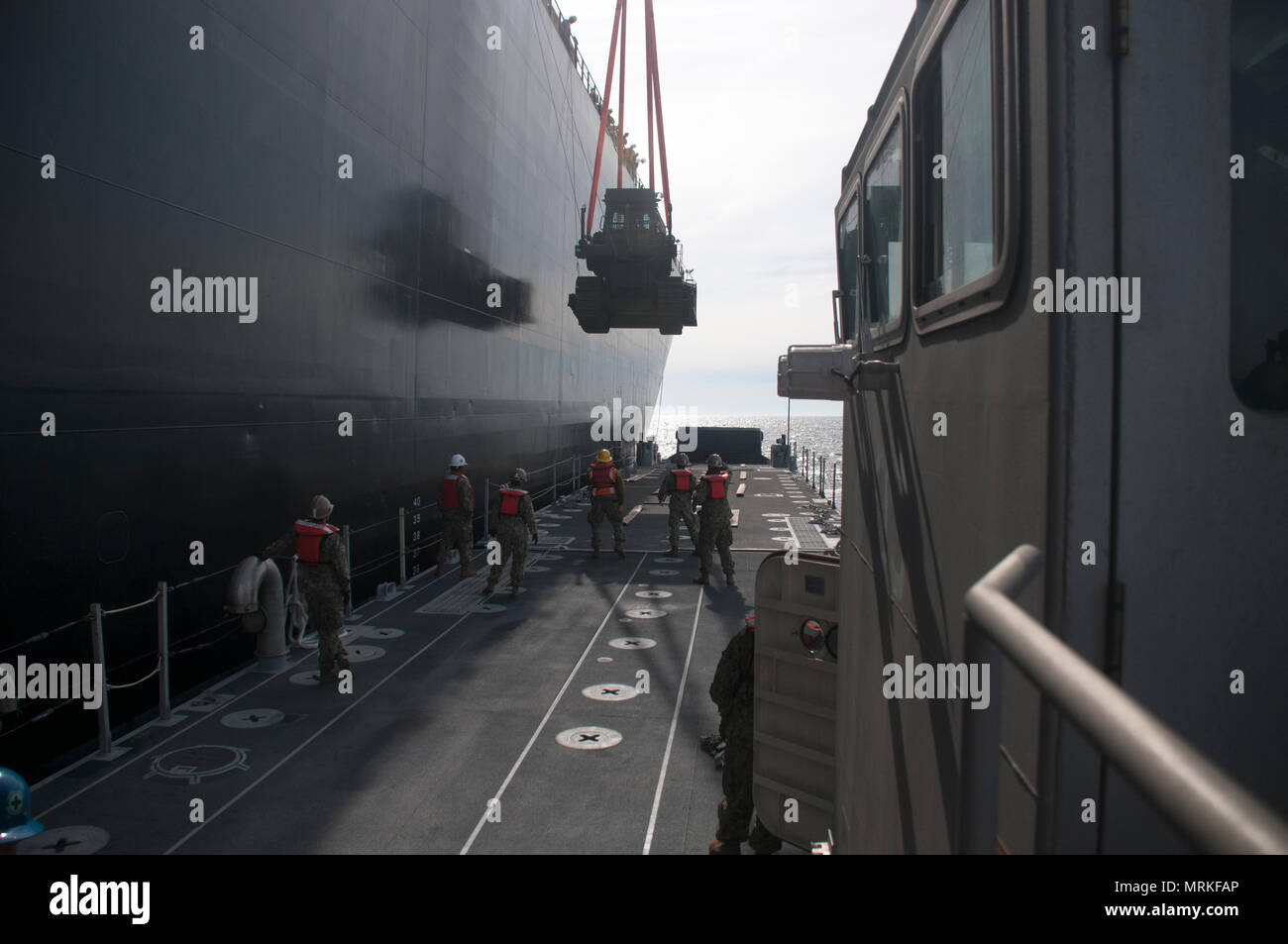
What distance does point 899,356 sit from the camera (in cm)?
296

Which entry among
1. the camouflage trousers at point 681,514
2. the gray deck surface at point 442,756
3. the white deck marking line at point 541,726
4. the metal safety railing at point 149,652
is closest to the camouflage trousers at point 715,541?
the camouflage trousers at point 681,514

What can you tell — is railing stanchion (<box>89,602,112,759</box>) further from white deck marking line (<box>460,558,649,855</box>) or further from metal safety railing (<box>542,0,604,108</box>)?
metal safety railing (<box>542,0,604,108</box>)

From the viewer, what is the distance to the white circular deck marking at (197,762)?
658 cm

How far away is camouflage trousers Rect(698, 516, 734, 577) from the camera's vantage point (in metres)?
13.7

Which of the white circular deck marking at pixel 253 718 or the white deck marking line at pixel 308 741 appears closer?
the white deck marking line at pixel 308 741

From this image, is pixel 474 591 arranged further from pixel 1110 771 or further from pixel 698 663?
pixel 1110 771

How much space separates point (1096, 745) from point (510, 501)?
1248 cm

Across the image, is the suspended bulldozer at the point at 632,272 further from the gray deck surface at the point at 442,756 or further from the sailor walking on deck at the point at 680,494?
the gray deck surface at the point at 442,756

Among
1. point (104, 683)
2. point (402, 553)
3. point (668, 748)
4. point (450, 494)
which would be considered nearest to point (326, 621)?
point (104, 683)

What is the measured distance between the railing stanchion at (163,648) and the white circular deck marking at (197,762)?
0.82m

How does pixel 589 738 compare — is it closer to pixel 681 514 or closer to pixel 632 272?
pixel 681 514
